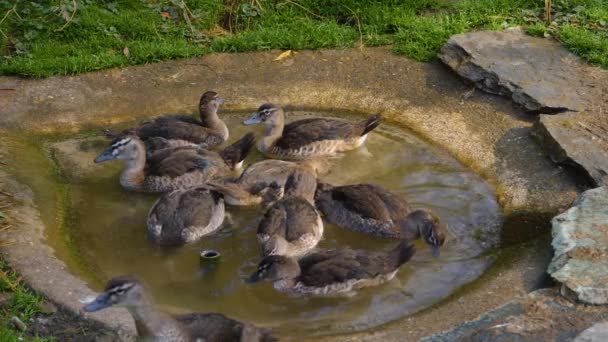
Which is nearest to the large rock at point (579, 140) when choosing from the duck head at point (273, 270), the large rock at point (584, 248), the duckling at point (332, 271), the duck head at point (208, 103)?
the large rock at point (584, 248)

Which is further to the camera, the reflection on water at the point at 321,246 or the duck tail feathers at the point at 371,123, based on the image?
the duck tail feathers at the point at 371,123

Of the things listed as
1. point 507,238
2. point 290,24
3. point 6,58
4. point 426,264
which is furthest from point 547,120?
point 6,58

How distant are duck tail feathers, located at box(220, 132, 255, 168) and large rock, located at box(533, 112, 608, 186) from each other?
2907 mm

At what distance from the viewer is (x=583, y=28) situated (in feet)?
39.4

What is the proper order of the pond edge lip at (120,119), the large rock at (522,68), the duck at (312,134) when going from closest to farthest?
1. the pond edge lip at (120,119)
2. the duck at (312,134)
3. the large rock at (522,68)

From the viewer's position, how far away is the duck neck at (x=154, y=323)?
6.77m

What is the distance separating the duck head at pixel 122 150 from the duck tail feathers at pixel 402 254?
3.08 metres

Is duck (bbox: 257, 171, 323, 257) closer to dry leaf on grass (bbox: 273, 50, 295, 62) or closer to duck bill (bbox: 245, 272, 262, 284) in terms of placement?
duck bill (bbox: 245, 272, 262, 284)

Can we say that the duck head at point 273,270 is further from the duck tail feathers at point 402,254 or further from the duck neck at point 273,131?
the duck neck at point 273,131

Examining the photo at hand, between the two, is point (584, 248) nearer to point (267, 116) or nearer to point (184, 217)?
point (184, 217)

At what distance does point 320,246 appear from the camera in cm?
897

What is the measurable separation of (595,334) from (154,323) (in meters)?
2.95

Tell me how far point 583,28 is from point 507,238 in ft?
14.0

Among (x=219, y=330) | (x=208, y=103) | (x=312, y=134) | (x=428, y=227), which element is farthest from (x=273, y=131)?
(x=219, y=330)
